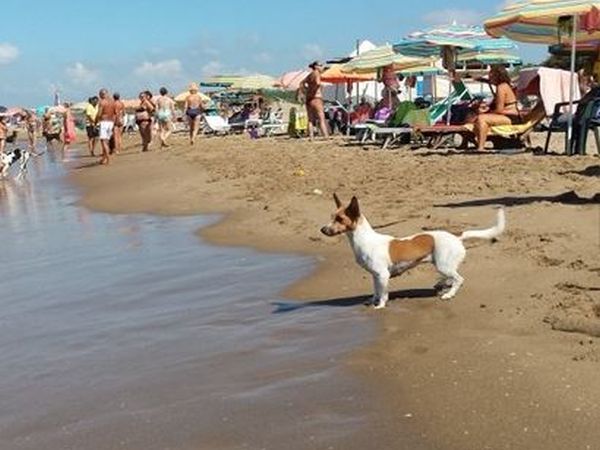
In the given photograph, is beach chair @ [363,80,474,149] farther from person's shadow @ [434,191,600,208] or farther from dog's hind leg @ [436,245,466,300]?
dog's hind leg @ [436,245,466,300]

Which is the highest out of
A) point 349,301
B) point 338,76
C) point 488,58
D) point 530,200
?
point 488,58

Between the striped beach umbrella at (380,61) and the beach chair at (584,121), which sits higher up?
the striped beach umbrella at (380,61)

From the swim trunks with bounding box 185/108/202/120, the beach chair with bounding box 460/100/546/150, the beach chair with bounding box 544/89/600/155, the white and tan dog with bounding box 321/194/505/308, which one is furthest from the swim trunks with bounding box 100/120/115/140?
the white and tan dog with bounding box 321/194/505/308

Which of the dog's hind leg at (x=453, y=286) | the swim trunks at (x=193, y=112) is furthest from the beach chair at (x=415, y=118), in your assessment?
the dog's hind leg at (x=453, y=286)

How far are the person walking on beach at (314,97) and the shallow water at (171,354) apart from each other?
1104 cm

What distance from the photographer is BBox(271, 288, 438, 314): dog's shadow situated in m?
5.80

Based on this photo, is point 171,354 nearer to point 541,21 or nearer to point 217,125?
point 541,21

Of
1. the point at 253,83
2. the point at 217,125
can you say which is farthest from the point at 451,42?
the point at 253,83

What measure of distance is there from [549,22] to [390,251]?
768cm

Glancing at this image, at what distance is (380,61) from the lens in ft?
69.7

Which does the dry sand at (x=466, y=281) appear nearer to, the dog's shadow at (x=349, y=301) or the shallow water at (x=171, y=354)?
the dog's shadow at (x=349, y=301)

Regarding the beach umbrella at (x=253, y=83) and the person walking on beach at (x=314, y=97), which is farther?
the beach umbrella at (x=253, y=83)

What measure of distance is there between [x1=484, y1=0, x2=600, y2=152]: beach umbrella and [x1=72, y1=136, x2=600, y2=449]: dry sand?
1730 millimetres

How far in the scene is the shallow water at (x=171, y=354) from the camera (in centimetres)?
383
